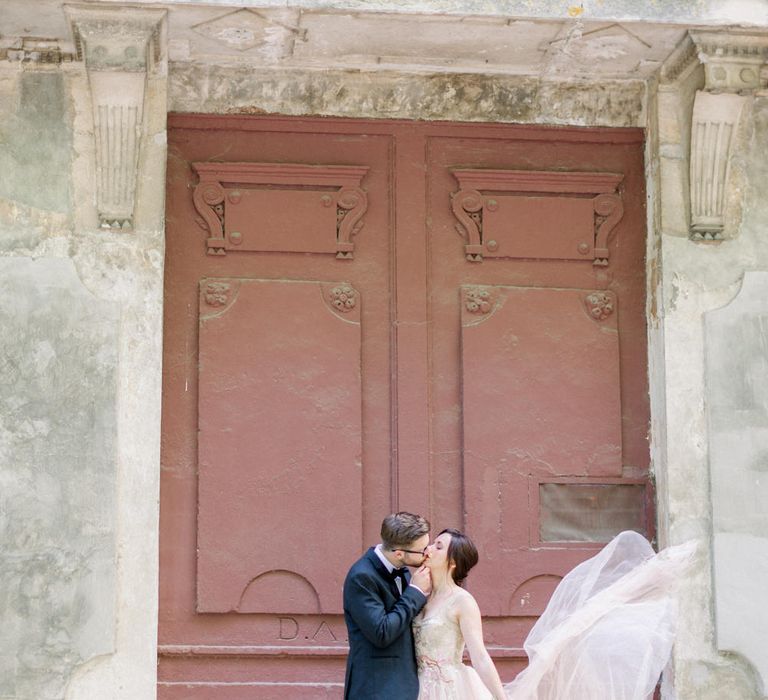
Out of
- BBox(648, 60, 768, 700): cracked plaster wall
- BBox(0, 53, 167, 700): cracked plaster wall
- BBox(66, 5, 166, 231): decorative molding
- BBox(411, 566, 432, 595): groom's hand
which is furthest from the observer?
BBox(648, 60, 768, 700): cracked plaster wall

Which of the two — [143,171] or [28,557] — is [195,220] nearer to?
[143,171]

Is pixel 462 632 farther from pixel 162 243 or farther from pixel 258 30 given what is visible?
pixel 258 30

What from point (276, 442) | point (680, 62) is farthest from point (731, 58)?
point (276, 442)

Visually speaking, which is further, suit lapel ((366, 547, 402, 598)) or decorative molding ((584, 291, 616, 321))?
decorative molding ((584, 291, 616, 321))

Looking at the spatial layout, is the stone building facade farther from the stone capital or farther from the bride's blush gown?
the bride's blush gown

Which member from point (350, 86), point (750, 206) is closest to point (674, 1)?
point (750, 206)

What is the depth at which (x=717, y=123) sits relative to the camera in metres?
6.87

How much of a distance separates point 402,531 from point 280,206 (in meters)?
1.91

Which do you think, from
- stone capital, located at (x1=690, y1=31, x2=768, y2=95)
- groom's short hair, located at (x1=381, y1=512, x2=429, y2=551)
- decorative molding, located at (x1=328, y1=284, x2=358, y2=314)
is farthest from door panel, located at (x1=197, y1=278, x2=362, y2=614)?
stone capital, located at (x1=690, y1=31, x2=768, y2=95)

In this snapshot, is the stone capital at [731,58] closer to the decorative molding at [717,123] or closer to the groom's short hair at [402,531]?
the decorative molding at [717,123]

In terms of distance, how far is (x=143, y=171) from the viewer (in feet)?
22.0

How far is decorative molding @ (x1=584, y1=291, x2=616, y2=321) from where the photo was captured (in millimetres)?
7066

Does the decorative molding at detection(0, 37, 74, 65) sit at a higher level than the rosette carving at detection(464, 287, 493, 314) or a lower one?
higher

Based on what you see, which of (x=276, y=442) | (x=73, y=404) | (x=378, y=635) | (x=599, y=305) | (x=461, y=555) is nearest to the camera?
(x=378, y=635)
